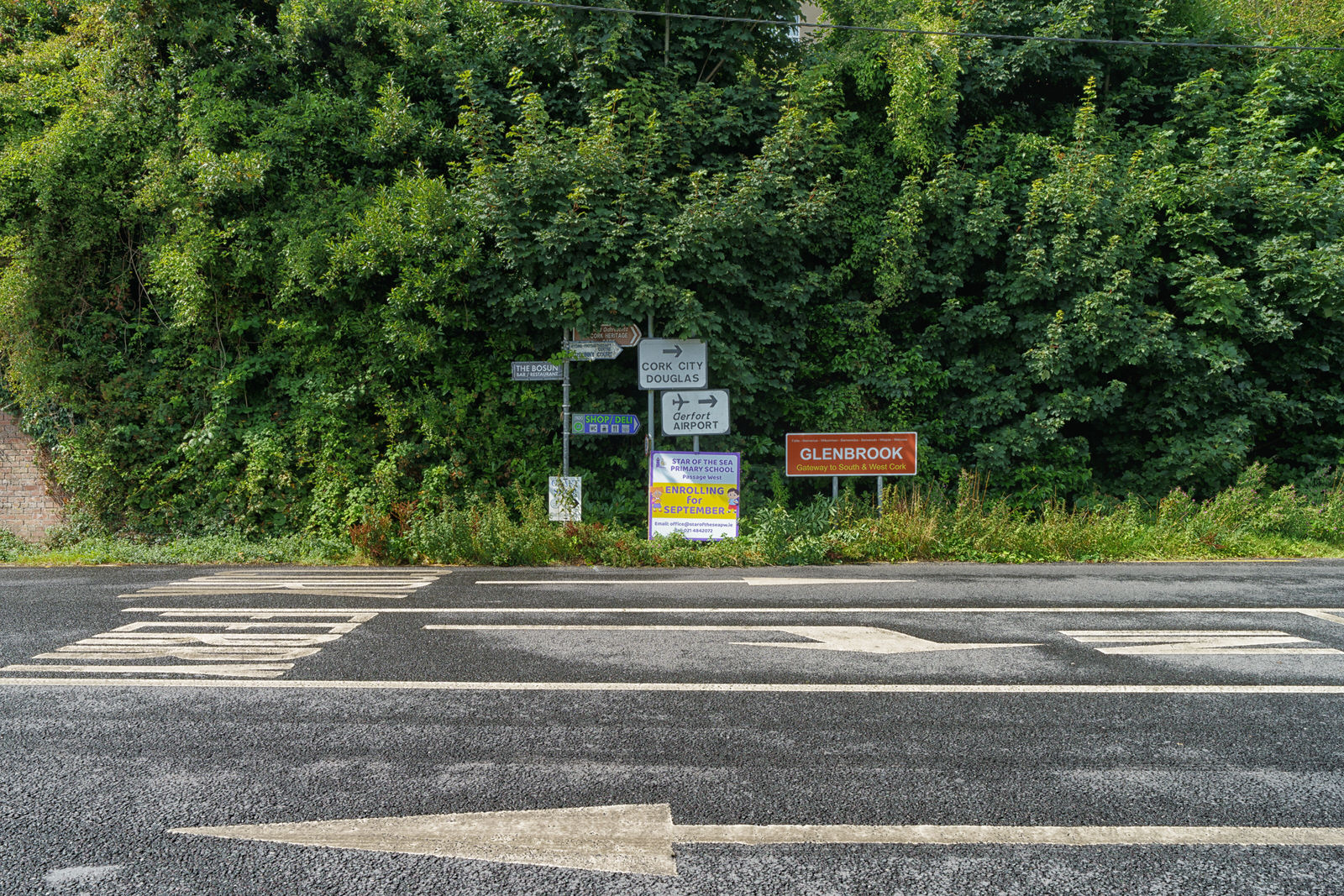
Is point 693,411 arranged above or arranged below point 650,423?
above

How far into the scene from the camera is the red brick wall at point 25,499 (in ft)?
38.2

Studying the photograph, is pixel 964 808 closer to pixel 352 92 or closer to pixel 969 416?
pixel 969 416

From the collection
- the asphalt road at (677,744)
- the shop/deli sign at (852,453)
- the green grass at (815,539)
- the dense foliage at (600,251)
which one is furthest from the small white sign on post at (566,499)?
the asphalt road at (677,744)

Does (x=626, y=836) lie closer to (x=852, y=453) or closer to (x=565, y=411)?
(x=565, y=411)

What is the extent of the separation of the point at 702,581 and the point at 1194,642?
4.71 meters

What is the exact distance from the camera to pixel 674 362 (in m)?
11.0

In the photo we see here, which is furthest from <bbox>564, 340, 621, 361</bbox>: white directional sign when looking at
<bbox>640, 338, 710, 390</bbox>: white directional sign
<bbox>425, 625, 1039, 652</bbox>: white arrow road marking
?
<bbox>425, 625, 1039, 652</bbox>: white arrow road marking

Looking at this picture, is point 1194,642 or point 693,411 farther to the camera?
point 693,411

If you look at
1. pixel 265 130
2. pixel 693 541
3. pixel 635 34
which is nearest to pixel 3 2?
pixel 265 130

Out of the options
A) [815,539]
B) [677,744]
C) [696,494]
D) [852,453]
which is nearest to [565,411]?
[696,494]

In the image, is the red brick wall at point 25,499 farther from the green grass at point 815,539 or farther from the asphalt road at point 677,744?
the asphalt road at point 677,744

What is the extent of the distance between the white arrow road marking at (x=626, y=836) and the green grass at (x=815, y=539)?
6.74 m

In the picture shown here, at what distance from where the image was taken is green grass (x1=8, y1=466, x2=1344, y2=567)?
9.85 m

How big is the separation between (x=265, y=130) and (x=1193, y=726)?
13.6 meters
